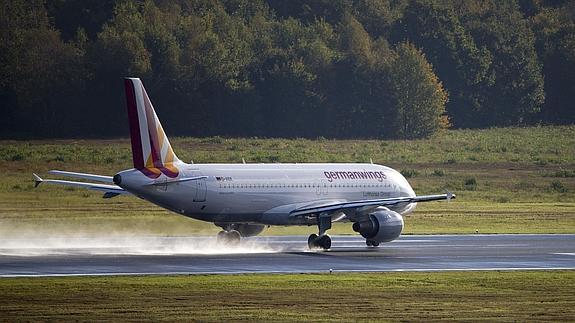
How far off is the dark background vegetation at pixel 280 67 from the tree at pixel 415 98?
0.14 meters

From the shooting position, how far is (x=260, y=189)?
58969mm

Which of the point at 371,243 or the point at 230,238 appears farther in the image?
the point at 371,243

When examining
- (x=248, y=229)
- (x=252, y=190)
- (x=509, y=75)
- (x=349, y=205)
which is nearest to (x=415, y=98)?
(x=509, y=75)

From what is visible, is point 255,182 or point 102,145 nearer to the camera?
point 255,182

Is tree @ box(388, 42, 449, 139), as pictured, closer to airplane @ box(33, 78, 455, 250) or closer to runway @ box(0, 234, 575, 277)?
runway @ box(0, 234, 575, 277)

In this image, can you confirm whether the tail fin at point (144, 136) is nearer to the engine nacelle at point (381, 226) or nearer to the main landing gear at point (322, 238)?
the main landing gear at point (322, 238)

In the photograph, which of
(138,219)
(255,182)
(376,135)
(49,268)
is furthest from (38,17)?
(49,268)

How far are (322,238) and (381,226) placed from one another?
8.69ft

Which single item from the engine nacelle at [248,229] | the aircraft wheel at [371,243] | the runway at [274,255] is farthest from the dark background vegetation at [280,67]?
the aircraft wheel at [371,243]

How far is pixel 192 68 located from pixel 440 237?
69228 mm

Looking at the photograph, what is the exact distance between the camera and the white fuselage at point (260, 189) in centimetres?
5584

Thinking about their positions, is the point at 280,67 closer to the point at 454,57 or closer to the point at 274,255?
the point at 454,57

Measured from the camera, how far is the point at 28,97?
126 metres

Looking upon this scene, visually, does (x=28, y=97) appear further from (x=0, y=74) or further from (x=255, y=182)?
(x=255, y=182)
